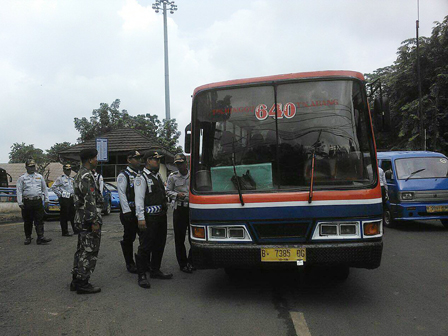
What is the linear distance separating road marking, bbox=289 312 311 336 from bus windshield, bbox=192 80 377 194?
4.29ft

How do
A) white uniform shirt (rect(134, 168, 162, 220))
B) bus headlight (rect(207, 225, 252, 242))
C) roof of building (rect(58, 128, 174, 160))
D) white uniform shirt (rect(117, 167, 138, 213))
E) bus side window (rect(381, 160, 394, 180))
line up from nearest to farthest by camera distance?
bus headlight (rect(207, 225, 252, 242)), white uniform shirt (rect(134, 168, 162, 220)), white uniform shirt (rect(117, 167, 138, 213)), bus side window (rect(381, 160, 394, 180)), roof of building (rect(58, 128, 174, 160))

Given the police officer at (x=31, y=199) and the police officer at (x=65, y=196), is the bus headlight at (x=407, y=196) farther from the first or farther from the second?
the police officer at (x=31, y=199)

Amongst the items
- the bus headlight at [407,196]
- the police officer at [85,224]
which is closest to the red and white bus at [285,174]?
the police officer at [85,224]

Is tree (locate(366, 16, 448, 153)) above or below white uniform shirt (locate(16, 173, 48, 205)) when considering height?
above

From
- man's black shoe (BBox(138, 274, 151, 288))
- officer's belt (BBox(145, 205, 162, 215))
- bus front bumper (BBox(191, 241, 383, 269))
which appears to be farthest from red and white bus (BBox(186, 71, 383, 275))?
man's black shoe (BBox(138, 274, 151, 288))

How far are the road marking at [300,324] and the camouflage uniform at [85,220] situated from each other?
2.58 m

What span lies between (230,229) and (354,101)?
1.99 meters

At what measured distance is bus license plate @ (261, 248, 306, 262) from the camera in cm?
449

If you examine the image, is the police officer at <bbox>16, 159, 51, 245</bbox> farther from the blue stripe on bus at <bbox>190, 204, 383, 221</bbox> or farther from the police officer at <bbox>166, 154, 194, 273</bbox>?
the blue stripe on bus at <bbox>190, 204, 383, 221</bbox>

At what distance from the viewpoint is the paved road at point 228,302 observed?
13.2 feet

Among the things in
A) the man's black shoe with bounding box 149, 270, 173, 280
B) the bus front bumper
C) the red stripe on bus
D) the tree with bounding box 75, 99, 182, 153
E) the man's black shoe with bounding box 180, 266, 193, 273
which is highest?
the tree with bounding box 75, 99, 182, 153

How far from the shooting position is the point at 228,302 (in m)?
4.87

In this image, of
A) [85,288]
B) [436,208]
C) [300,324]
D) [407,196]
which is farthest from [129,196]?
[436,208]

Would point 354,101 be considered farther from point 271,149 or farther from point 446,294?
point 446,294
